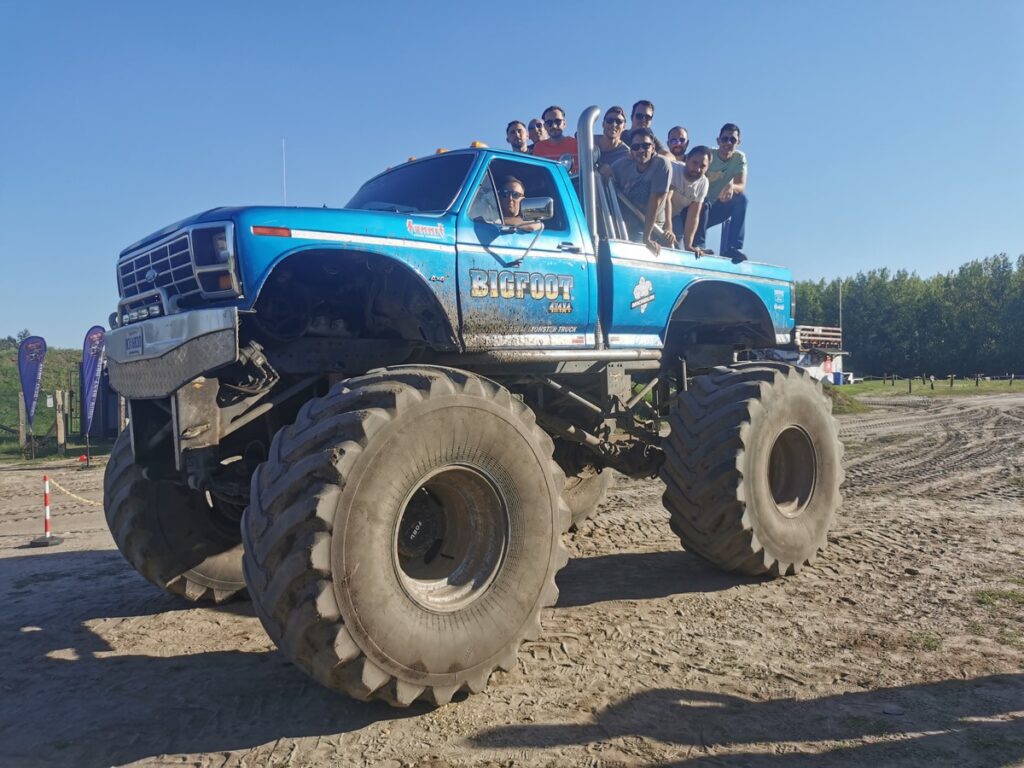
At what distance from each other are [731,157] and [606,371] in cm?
337

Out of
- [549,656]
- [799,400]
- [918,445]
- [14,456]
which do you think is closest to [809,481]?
[799,400]

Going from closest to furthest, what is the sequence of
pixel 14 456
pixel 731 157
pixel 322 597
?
1. pixel 322 597
2. pixel 731 157
3. pixel 14 456

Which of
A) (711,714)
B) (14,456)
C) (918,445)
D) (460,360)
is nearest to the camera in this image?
(711,714)

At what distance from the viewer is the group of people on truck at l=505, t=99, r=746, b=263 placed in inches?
249

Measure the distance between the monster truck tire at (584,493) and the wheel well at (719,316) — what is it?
146cm

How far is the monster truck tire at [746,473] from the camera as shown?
5219 millimetres

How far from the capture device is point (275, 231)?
13.0ft

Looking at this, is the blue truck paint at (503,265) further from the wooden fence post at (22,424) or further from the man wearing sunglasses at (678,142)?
the wooden fence post at (22,424)

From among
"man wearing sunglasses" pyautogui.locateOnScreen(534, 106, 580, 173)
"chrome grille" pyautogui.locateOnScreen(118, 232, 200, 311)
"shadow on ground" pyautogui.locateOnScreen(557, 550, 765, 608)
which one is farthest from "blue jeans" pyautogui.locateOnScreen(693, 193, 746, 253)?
"chrome grille" pyautogui.locateOnScreen(118, 232, 200, 311)

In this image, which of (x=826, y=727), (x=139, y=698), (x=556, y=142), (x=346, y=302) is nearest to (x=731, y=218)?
(x=556, y=142)

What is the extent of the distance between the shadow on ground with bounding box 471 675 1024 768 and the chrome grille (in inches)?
109

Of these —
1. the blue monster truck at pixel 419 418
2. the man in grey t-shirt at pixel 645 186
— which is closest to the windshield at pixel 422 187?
the blue monster truck at pixel 419 418

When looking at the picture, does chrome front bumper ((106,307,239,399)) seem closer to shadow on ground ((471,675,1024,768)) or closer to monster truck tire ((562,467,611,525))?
shadow on ground ((471,675,1024,768))

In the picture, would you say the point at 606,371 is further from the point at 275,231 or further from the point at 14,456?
the point at 14,456
